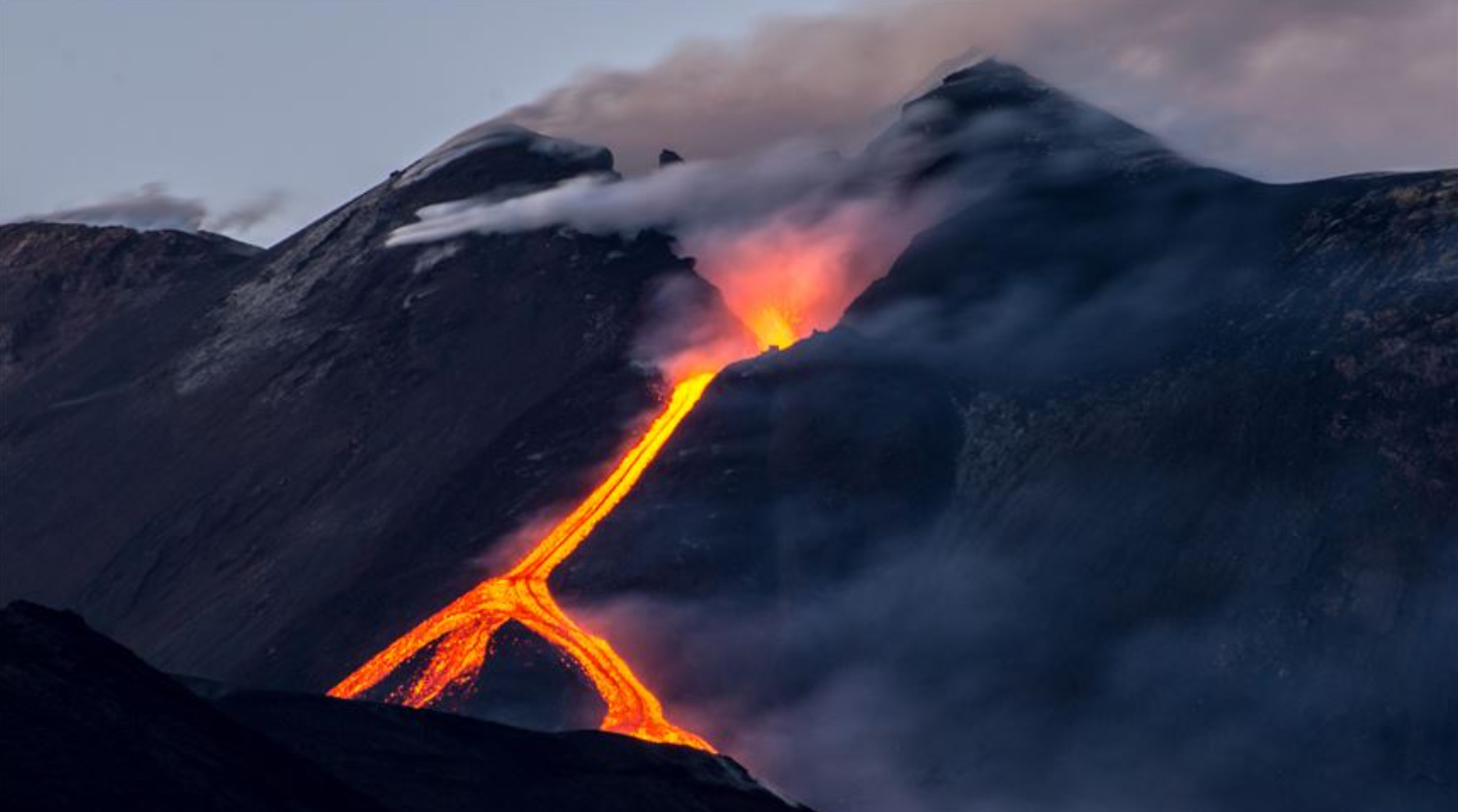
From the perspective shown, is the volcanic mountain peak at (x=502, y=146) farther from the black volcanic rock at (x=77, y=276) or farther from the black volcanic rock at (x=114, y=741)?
the black volcanic rock at (x=114, y=741)

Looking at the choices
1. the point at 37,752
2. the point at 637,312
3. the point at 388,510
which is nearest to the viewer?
the point at 37,752

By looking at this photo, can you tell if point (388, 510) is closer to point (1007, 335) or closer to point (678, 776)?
point (1007, 335)

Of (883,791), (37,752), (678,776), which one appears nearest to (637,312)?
(883,791)

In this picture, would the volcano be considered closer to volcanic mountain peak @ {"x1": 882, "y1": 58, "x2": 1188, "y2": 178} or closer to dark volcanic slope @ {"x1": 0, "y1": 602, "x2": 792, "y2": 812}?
volcanic mountain peak @ {"x1": 882, "y1": 58, "x2": 1188, "y2": 178}

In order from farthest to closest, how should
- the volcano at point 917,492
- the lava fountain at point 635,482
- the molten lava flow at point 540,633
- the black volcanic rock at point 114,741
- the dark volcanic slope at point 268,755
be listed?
1. the lava fountain at point 635,482
2. the molten lava flow at point 540,633
3. the volcano at point 917,492
4. the dark volcanic slope at point 268,755
5. the black volcanic rock at point 114,741

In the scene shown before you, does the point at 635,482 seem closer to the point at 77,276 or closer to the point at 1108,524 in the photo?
the point at 1108,524

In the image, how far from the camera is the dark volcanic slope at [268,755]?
38938 millimetres

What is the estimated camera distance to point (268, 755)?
137 ft

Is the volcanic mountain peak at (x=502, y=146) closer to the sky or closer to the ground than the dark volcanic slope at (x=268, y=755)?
closer to the sky

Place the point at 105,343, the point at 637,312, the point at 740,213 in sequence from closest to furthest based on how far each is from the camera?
the point at 637,312 < the point at 740,213 < the point at 105,343

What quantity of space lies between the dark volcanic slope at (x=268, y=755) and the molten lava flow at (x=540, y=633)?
39.1 feet

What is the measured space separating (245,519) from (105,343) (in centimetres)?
2366

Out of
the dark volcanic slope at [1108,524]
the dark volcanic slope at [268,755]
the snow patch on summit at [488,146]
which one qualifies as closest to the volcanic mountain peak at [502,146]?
the snow patch on summit at [488,146]

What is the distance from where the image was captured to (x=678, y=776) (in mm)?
48938
